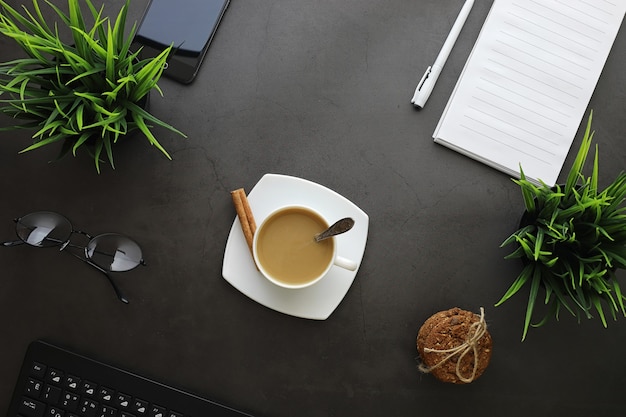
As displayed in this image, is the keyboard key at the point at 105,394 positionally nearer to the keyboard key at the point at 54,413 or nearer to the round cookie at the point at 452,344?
the keyboard key at the point at 54,413

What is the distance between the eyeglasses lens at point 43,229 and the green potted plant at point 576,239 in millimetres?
651

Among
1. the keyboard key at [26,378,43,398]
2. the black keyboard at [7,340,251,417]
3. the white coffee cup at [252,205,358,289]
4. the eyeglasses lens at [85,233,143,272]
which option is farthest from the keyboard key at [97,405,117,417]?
the white coffee cup at [252,205,358,289]

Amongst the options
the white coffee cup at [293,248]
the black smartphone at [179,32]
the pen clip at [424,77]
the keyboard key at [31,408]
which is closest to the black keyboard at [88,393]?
the keyboard key at [31,408]

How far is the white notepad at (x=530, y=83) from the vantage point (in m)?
0.89

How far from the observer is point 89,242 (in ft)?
2.88

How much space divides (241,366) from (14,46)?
62cm

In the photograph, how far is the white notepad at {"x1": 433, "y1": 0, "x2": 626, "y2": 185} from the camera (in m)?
0.89

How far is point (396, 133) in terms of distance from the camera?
0.91 m

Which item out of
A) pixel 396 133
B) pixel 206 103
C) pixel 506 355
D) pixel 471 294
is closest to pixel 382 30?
pixel 396 133

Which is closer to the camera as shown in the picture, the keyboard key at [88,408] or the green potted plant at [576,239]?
the green potted plant at [576,239]

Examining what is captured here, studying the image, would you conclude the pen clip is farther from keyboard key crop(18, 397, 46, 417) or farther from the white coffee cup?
keyboard key crop(18, 397, 46, 417)

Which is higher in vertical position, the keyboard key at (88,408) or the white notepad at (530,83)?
the white notepad at (530,83)

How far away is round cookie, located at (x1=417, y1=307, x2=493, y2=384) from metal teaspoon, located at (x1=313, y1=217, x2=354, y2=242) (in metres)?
0.20

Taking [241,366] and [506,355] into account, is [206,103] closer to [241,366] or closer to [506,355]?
[241,366]
